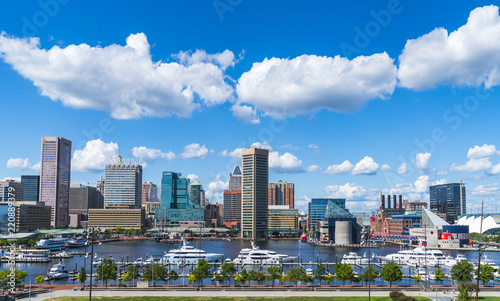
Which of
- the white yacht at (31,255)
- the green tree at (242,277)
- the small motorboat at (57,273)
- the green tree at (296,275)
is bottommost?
the white yacht at (31,255)

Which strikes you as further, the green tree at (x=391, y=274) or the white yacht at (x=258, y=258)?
the white yacht at (x=258, y=258)

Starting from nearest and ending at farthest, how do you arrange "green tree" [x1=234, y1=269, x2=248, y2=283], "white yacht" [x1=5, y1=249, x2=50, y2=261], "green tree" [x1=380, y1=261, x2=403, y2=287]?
1. "green tree" [x1=380, y1=261, x2=403, y2=287]
2. "green tree" [x1=234, y1=269, x2=248, y2=283]
3. "white yacht" [x1=5, y1=249, x2=50, y2=261]

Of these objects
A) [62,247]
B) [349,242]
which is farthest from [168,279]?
[349,242]

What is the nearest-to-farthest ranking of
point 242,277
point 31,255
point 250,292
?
point 250,292 → point 242,277 → point 31,255

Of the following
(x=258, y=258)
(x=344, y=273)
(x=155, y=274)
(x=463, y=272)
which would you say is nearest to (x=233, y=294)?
(x=344, y=273)

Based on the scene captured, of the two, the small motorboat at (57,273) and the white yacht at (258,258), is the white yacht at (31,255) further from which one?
the white yacht at (258,258)

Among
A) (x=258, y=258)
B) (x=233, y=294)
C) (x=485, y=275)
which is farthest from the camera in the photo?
(x=258, y=258)

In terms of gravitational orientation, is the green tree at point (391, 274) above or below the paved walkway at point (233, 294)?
above

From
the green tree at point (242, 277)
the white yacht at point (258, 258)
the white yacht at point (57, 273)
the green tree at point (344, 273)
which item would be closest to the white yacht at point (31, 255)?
the white yacht at point (57, 273)

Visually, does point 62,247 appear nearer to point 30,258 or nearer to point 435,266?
point 30,258

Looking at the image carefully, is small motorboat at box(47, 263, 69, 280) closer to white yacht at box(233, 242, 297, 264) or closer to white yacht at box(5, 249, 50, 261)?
white yacht at box(5, 249, 50, 261)

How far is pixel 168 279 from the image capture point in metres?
90.4

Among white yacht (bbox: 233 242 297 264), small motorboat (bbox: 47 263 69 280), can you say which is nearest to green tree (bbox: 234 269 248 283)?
white yacht (bbox: 233 242 297 264)

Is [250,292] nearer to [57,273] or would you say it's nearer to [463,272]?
[463,272]
